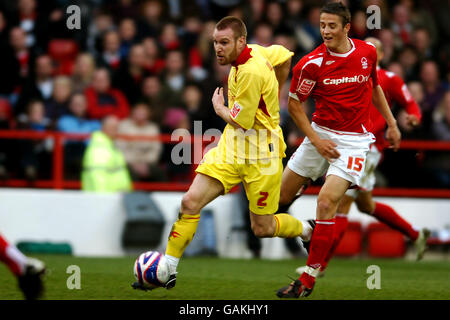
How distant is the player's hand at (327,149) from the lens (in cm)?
697

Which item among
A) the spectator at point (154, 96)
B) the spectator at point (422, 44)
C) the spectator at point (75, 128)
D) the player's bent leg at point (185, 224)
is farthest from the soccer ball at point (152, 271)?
the spectator at point (422, 44)

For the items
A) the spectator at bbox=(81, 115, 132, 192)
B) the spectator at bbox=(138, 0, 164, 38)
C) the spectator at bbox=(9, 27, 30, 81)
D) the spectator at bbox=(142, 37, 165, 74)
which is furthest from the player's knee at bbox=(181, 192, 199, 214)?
the spectator at bbox=(138, 0, 164, 38)

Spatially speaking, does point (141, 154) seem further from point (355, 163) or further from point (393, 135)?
point (355, 163)

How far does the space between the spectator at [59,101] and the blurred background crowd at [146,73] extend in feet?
0.04

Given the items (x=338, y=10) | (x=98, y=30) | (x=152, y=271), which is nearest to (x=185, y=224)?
(x=152, y=271)

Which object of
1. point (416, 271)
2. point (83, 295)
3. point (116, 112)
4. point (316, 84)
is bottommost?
point (416, 271)

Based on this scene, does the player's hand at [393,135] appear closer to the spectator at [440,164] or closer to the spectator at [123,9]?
the spectator at [440,164]

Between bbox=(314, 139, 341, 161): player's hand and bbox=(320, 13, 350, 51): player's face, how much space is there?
757 mm

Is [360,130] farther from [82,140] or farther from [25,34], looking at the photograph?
[25,34]

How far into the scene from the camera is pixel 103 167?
11.3 meters

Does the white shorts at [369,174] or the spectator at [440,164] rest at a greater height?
the white shorts at [369,174]
